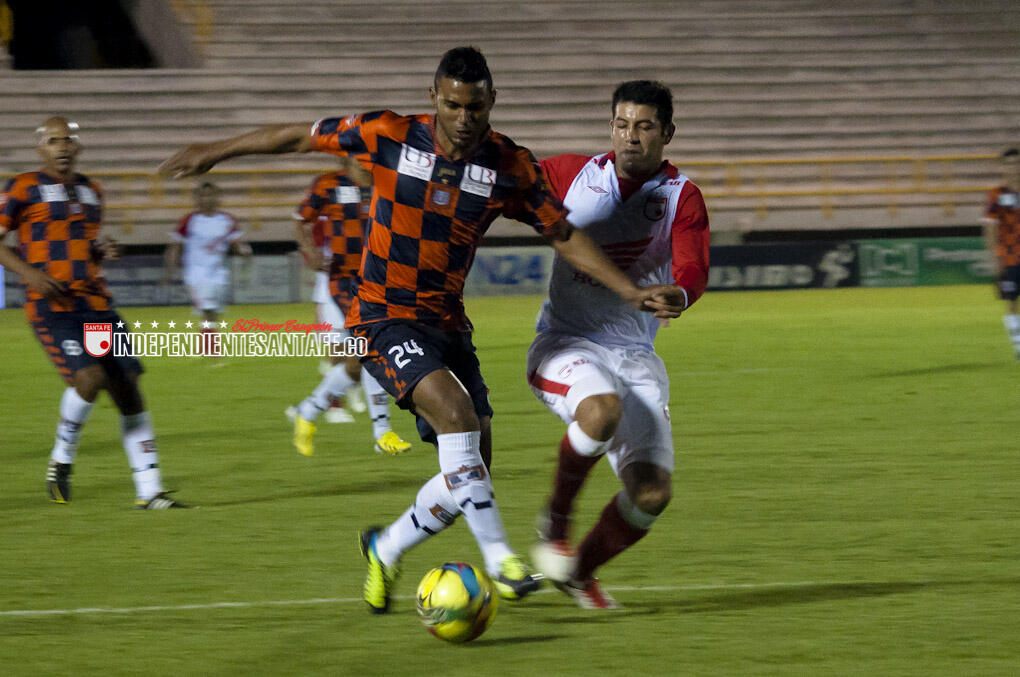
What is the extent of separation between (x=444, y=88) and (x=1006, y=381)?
824 centimetres

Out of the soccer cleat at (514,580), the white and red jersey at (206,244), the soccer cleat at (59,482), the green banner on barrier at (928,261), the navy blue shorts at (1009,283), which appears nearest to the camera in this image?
the soccer cleat at (514,580)

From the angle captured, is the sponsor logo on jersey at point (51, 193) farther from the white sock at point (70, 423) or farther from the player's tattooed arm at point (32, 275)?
the white sock at point (70, 423)

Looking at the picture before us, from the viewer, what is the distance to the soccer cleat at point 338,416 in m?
10.2

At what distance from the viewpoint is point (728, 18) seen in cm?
2983

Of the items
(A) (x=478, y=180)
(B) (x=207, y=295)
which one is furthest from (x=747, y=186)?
(A) (x=478, y=180)

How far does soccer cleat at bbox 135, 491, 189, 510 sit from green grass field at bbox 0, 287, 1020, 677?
3.2 inches

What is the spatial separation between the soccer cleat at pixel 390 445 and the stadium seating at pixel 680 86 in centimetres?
1708

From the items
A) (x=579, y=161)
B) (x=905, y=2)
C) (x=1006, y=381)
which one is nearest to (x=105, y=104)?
(x=905, y=2)

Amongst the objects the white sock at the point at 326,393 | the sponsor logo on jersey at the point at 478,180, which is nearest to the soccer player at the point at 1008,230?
the white sock at the point at 326,393

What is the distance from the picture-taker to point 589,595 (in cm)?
479

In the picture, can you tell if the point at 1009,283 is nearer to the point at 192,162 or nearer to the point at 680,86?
the point at 192,162

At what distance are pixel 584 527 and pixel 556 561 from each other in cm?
147

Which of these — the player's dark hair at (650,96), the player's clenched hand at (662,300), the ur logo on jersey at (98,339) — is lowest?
the ur logo on jersey at (98,339)

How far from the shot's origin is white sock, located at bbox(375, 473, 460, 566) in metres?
4.54
